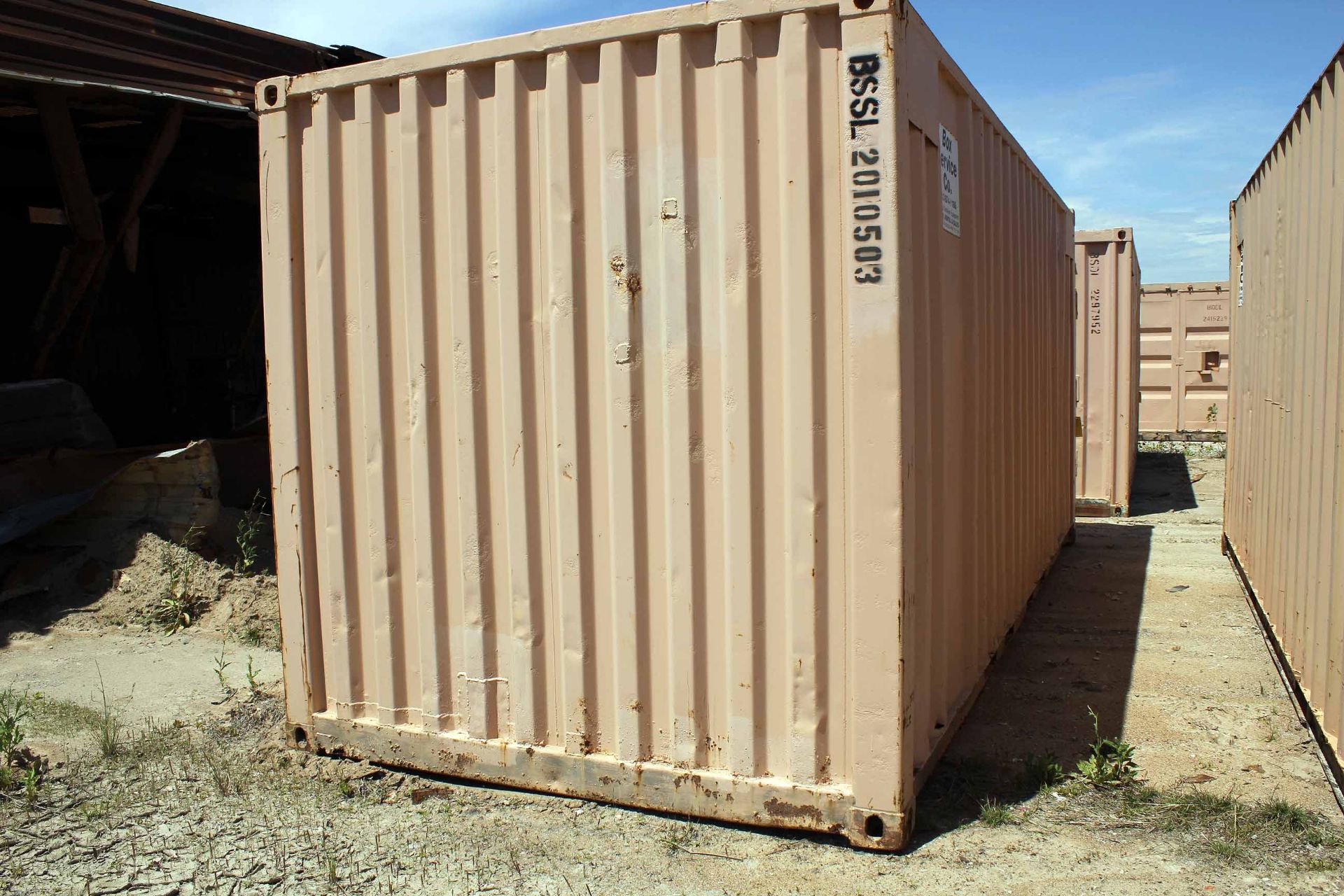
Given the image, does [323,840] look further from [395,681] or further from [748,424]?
[748,424]

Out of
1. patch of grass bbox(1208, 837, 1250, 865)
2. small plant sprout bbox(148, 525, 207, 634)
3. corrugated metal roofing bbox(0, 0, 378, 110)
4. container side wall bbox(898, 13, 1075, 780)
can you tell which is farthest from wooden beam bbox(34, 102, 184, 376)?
patch of grass bbox(1208, 837, 1250, 865)

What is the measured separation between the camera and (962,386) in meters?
4.12

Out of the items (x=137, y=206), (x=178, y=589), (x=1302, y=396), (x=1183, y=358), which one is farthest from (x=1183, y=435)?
(x=178, y=589)

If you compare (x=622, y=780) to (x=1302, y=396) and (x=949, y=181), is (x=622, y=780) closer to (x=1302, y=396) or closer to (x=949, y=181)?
(x=949, y=181)

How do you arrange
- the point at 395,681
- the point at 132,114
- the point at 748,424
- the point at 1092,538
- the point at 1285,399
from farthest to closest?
the point at 1092,538 → the point at 132,114 → the point at 1285,399 → the point at 395,681 → the point at 748,424

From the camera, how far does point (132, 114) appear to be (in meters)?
7.48

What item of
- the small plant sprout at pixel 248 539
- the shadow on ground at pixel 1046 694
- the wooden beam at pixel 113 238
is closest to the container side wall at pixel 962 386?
the shadow on ground at pixel 1046 694

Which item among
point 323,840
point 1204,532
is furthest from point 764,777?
point 1204,532

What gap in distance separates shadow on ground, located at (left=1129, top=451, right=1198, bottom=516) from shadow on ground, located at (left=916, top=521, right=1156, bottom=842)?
3.40 meters

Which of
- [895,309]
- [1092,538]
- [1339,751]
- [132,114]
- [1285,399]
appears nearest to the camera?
[895,309]

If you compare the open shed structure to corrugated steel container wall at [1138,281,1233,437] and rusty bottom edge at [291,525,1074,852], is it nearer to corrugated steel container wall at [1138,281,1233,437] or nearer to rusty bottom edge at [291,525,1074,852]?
rusty bottom edge at [291,525,1074,852]

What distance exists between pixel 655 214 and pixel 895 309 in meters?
0.83

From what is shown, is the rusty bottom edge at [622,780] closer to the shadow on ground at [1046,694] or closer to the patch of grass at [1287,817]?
the shadow on ground at [1046,694]

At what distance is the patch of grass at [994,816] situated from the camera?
3.41 m
